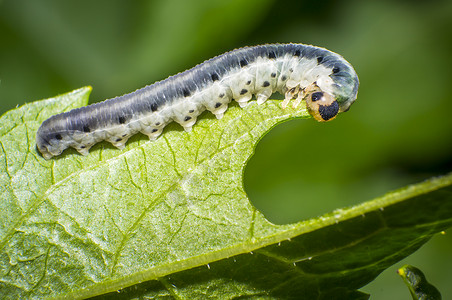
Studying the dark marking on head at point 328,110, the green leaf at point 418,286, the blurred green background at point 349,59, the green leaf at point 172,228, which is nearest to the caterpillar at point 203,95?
the dark marking on head at point 328,110

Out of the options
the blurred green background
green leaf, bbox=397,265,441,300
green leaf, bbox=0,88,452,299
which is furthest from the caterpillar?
green leaf, bbox=397,265,441,300

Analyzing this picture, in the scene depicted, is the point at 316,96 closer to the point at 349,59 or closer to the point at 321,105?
the point at 321,105

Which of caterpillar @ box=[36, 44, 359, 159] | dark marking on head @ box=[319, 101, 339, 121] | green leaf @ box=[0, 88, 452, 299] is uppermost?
caterpillar @ box=[36, 44, 359, 159]

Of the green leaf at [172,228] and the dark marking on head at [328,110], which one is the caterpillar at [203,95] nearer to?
the dark marking on head at [328,110]

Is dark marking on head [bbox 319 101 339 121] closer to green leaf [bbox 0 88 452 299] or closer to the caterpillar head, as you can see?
the caterpillar head

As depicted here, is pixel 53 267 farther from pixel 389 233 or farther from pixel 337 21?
pixel 337 21

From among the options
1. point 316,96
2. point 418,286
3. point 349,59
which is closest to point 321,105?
point 316,96

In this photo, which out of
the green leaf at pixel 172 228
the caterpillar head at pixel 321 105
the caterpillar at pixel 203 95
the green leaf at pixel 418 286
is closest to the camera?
the green leaf at pixel 418 286
